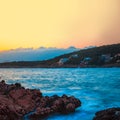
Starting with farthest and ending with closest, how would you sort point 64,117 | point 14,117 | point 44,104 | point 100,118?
point 44,104
point 64,117
point 14,117
point 100,118

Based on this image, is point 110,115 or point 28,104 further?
point 28,104

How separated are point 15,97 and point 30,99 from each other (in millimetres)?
1362

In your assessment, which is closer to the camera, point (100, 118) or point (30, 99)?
point (100, 118)

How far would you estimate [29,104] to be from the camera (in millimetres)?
29984

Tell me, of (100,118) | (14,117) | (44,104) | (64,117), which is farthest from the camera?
(44,104)

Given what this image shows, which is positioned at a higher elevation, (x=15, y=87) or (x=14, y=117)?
(x=15, y=87)

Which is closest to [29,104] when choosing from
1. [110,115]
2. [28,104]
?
[28,104]

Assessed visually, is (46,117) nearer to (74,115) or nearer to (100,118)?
(74,115)

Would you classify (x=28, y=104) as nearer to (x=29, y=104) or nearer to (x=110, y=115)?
(x=29, y=104)

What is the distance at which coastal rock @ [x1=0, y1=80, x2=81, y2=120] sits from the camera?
87.8ft

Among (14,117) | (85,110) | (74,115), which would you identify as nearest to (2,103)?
(14,117)

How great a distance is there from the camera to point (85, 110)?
105 feet

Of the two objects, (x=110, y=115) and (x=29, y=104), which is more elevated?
(x=29, y=104)

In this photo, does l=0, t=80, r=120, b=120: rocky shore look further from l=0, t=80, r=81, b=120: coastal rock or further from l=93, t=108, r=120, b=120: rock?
l=93, t=108, r=120, b=120: rock
